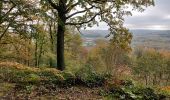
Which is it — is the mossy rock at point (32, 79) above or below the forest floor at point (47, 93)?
above

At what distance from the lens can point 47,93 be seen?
32.0 ft

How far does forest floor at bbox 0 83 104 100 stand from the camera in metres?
9.17

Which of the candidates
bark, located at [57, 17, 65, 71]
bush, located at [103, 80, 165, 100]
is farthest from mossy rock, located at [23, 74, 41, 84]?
bark, located at [57, 17, 65, 71]

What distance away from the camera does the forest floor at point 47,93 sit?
9.17m

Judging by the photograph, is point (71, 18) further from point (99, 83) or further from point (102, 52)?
point (102, 52)

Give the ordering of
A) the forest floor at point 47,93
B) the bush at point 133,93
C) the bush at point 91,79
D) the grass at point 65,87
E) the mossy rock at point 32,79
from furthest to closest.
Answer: the bush at point 91,79, the mossy rock at point 32,79, the bush at point 133,93, the grass at point 65,87, the forest floor at point 47,93

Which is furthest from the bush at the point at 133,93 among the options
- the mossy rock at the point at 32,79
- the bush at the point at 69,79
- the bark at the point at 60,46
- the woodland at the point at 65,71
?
the bark at the point at 60,46

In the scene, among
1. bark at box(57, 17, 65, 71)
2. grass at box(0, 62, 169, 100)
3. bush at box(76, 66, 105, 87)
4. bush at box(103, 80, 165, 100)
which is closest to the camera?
grass at box(0, 62, 169, 100)

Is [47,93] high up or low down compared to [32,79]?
down

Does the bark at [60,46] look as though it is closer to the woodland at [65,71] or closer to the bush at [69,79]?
the woodland at [65,71]

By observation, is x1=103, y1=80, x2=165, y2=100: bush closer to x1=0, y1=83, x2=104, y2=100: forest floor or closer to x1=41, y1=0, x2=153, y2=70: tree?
x1=0, y1=83, x2=104, y2=100: forest floor

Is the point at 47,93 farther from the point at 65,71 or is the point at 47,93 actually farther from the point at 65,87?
the point at 65,71

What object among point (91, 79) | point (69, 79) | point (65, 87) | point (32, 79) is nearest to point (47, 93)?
point (65, 87)

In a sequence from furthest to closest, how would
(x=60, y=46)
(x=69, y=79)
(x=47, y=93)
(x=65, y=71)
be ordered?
1. (x=60, y=46)
2. (x=65, y=71)
3. (x=69, y=79)
4. (x=47, y=93)
